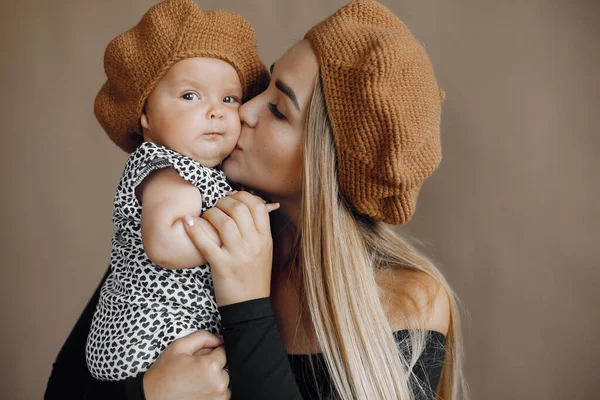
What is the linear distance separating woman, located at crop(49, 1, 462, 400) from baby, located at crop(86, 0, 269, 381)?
0.15ft

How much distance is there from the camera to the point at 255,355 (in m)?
1.08

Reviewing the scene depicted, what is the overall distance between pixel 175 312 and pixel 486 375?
1194mm

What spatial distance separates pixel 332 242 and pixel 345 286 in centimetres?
10

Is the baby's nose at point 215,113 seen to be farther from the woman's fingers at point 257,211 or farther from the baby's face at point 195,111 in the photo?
the woman's fingers at point 257,211

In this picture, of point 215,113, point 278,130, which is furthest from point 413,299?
point 215,113

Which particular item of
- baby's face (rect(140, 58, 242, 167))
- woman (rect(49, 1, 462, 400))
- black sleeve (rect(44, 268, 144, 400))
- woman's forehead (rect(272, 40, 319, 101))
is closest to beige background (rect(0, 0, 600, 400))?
woman (rect(49, 1, 462, 400))

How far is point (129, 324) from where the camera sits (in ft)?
3.75

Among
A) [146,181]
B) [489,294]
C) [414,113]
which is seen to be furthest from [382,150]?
[489,294]

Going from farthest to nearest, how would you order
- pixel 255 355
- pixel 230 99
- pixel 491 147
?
pixel 491 147 → pixel 230 99 → pixel 255 355

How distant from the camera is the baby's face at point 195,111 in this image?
1.23 m

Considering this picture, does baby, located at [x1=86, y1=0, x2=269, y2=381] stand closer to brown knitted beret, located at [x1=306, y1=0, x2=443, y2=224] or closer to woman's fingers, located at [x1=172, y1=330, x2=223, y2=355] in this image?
woman's fingers, located at [x1=172, y1=330, x2=223, y2=355]

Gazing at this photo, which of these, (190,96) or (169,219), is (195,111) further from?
(169,219)

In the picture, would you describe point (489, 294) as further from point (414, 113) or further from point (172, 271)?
point (172, 271)

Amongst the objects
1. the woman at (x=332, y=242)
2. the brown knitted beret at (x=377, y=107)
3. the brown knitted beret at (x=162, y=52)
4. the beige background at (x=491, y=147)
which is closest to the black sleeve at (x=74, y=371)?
the woman at (x=332, y=242)
